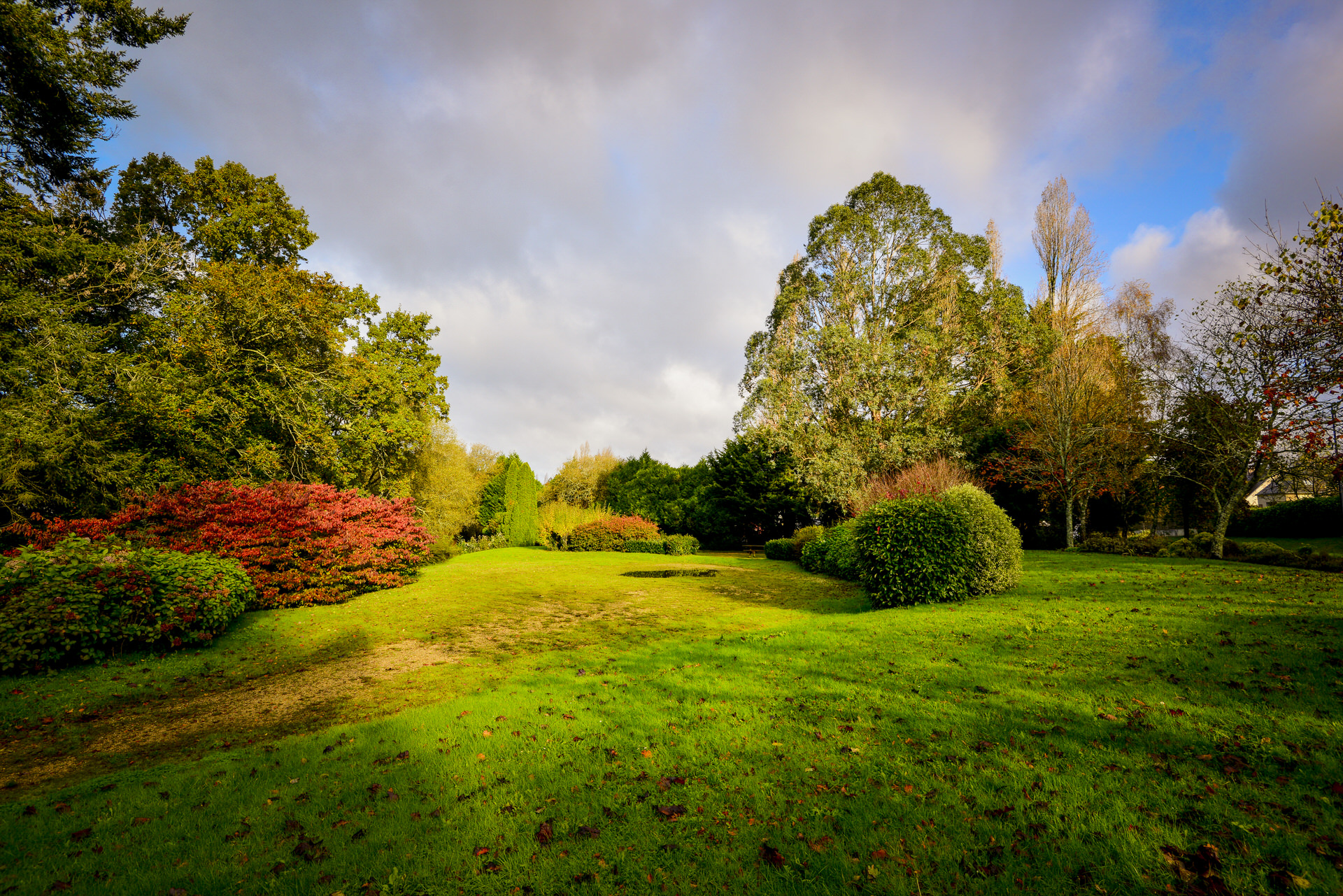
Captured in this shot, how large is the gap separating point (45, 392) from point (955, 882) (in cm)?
2033

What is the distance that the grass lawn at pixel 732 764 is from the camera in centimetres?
273

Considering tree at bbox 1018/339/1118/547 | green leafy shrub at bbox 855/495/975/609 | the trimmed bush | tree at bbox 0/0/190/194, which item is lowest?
green leafy shrub at bbox 855/495/975/609

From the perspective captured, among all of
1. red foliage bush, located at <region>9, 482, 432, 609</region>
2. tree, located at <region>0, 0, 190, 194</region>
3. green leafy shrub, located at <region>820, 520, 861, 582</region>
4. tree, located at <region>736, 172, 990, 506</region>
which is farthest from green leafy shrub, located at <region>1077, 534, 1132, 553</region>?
tree, located at <region>0, 0, 190, 194</region>

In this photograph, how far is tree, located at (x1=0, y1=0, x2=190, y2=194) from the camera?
12438mm

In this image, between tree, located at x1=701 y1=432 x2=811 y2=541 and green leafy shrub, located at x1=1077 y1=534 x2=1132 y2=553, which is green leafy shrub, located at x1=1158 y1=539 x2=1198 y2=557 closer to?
green leafy shrub, located at x1=1077 y1=534 x2=1132 y2=553

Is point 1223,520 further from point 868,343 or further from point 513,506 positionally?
point 513,506

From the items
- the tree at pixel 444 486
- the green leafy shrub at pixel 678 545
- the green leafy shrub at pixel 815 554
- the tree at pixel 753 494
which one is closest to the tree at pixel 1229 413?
the green leafy shrub at pixel 815 554

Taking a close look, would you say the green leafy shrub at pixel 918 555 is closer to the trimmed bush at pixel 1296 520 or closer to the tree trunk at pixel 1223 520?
the tree trunk at pixel 1223 520

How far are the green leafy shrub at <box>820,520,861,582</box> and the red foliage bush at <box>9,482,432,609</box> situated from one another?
12815 millimetres

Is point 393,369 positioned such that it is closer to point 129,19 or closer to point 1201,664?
point 129,19

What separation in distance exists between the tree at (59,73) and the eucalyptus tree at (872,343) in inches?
862

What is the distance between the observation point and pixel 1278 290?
261 inches

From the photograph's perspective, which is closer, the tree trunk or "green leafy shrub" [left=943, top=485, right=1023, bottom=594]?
"green leafy shrub" [left=943, top=485, right=1023, bottom=594]

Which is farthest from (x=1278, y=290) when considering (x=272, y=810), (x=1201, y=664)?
(x=272, y=810)
